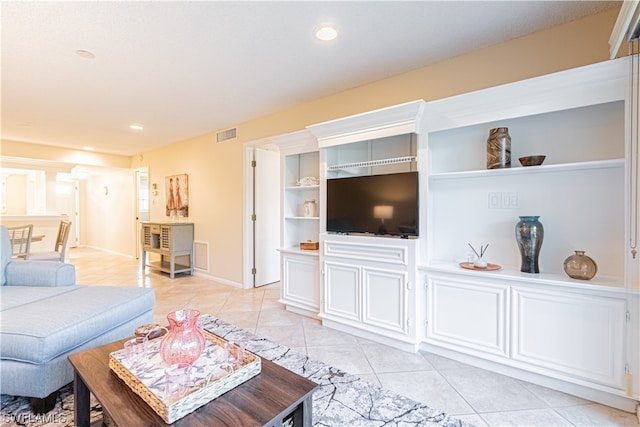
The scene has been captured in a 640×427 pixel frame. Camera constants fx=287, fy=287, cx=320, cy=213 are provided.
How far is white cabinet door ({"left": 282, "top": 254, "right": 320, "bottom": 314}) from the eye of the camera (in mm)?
3234

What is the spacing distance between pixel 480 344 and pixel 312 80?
2.82 meters

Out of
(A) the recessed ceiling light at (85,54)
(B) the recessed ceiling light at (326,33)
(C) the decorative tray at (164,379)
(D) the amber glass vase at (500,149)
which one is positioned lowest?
(C) the decorative tray at (164,379)

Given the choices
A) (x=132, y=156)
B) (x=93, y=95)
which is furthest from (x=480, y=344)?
(x=132, y=156)

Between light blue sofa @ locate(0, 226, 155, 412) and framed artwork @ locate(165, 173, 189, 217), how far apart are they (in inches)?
117

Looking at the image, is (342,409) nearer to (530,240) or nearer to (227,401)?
(227,401)

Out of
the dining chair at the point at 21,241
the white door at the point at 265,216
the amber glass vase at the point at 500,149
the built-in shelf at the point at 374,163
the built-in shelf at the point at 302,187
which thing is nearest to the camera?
the amber glass vase at the point at 500,149

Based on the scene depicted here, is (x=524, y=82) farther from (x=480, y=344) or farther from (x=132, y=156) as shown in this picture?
(x=132, y=156)

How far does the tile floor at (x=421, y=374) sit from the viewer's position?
1.69m

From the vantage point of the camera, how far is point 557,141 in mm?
2119

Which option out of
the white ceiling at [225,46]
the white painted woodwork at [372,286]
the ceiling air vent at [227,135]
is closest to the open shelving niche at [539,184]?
the white painted woodwork at [372,286]

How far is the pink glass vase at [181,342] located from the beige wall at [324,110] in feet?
8.63

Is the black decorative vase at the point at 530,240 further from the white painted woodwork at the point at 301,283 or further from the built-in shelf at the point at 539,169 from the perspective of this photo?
the white painted woodwork at the point at 301,283

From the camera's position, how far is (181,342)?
49.3 inches

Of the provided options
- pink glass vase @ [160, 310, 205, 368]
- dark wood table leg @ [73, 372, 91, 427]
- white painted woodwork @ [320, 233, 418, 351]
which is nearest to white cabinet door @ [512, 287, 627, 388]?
white painted woodwork @ [320, 233, 418, 351]
